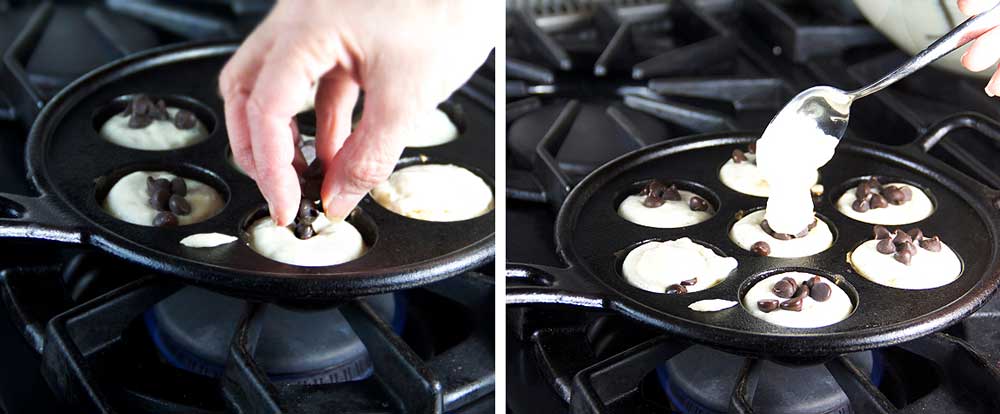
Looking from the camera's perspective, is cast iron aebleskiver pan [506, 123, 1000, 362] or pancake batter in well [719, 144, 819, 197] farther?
pancake batter in well [719, 144, 819, 197]

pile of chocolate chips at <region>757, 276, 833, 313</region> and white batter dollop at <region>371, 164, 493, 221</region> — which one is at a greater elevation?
pile of chocolate chips at <region>757, 276, 833, 313</region>

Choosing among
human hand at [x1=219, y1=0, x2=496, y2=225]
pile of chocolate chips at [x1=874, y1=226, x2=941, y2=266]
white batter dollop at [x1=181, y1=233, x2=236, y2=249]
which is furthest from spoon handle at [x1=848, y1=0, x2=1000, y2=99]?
white batter dollop at [x1=181, y1=233, x2=236, y2=249]

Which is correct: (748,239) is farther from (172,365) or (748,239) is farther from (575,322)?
(172,365)

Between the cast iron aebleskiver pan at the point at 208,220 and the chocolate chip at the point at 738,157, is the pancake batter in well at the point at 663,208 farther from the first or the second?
the cast iron aebleskiver pan at the point at 208,220

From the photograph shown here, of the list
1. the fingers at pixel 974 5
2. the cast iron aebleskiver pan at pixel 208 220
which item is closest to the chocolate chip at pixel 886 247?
the fingers at pixel 974 5

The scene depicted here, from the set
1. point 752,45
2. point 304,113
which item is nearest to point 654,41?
point 752,45

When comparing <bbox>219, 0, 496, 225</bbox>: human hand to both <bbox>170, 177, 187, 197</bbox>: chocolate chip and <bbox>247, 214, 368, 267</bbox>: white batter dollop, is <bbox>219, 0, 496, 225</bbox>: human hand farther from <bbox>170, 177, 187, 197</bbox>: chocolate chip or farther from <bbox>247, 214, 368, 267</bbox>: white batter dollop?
<bbox>170, 177, 187, 197</bbox>: chocolate chip
